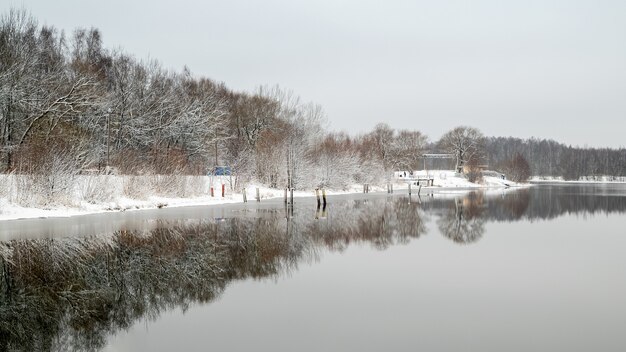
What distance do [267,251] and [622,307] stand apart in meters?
7.88

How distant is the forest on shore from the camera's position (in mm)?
29578

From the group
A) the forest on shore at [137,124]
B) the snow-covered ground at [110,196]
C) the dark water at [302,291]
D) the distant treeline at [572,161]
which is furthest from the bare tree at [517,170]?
the dark water at [302,291]

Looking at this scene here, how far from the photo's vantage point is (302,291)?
359 inches

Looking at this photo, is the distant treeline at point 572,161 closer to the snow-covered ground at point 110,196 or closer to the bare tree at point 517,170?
the bare tree at point 517,170

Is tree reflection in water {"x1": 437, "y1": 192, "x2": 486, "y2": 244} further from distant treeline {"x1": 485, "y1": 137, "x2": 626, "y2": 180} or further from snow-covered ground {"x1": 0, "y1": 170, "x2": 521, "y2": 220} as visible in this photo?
distant treeline {"x1": 485, "y1": 137, "x2": 626, "y2": 180}

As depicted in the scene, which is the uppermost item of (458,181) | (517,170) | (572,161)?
(572,161)

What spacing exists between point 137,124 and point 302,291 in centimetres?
3690

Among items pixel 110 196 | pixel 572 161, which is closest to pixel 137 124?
pixel 110 196

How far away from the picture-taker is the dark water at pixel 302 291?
6473 mm

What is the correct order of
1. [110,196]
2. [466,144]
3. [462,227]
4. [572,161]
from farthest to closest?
1. [572,161]
2. [466,144]
3. [110,196]
4. [462,227]

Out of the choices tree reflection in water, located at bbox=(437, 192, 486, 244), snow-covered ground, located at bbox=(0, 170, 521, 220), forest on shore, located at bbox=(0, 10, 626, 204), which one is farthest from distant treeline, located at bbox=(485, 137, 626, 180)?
tree reflection in water, located at bbox=(437, 192, 486, 244)

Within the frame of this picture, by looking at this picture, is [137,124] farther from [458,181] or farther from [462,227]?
[458,181]

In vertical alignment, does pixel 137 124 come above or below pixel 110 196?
above

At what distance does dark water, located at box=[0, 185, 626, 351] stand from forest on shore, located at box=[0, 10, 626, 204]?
11892mm
